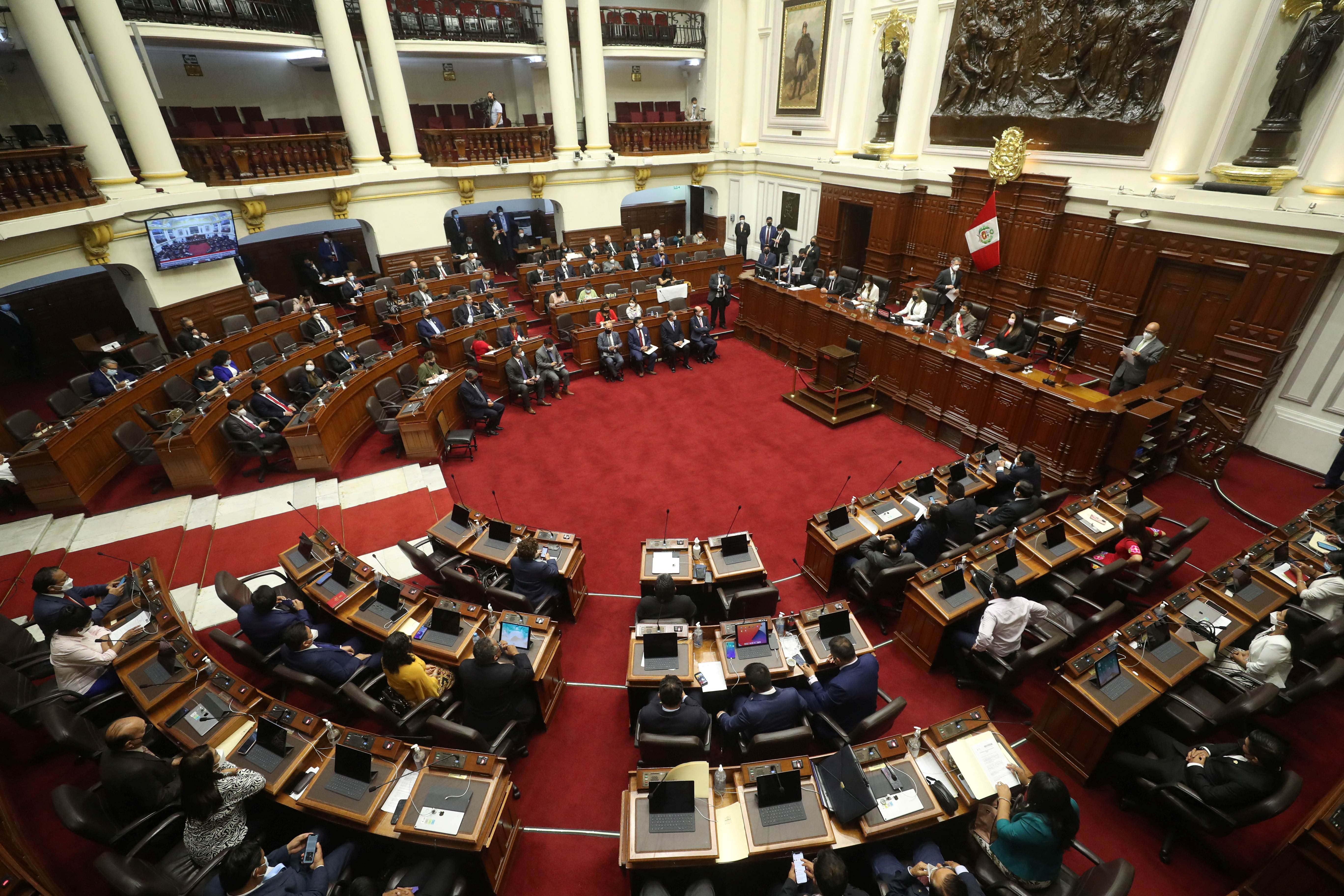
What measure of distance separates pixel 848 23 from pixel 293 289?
1675 centimetres

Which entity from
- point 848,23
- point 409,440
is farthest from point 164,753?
point 848,23

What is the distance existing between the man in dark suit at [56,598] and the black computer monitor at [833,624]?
21.6ft

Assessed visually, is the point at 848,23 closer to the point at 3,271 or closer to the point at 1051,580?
the point at 1051,580

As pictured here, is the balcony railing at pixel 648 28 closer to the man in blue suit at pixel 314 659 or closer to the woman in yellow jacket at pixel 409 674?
the man in blue suit at pixel 314 659

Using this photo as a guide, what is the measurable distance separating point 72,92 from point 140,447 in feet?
21.8

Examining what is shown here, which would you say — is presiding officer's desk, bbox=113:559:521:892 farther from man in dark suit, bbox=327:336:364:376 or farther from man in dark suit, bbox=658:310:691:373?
man in dark suit, bbox=658:310:691:373

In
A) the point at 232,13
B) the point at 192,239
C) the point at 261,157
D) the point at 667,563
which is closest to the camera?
the point at 667,563

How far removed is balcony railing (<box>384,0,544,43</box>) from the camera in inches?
601

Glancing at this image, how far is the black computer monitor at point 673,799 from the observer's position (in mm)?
3971

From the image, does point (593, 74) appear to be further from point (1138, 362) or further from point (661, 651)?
point (661, 651)

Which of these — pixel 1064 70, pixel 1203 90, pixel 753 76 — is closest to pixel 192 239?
pixel 753 76

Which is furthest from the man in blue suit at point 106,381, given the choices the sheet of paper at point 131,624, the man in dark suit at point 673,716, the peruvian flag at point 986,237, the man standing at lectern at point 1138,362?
the peruvian flag at point 986,237

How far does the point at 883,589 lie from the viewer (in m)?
6.25

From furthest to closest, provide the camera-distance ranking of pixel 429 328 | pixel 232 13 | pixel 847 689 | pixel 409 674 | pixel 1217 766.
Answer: pixel 232 13
pixel 429 328
pixel 409 674
pixel 847 689
pixel 1217 766
